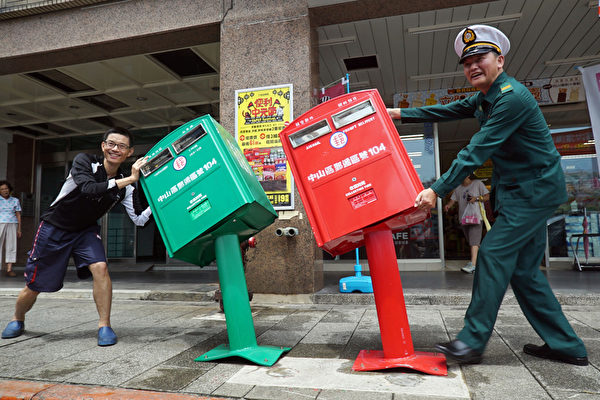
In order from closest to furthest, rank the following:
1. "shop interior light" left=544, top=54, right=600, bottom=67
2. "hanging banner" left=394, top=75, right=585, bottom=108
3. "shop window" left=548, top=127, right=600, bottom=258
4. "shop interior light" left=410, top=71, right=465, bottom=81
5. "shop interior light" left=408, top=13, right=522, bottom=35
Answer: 1. "shop interior light" left=408, top=13, right=522, bottom=35
2. "shop interior light" left=544, top=54, right=600, bottom=67
3. "shop interior light" left=410, top=71, right=465, bottom=81
4. "hanging banner" left=394, top=75, right=585, bottom=108
5. "shop window" left=548, top=127, right=600, bottom=258

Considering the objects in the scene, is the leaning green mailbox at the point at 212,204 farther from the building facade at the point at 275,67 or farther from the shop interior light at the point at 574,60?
the shop interior light at the point at 574,60

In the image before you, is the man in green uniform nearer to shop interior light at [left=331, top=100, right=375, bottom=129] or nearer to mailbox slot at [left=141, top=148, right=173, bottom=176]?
shop interior light at [left=331, top=100, right=375, bottom=129]

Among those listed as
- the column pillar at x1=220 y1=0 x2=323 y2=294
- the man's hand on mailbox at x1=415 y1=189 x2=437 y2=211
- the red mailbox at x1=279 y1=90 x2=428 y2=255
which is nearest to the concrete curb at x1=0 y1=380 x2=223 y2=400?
the red mailbox at x1=279 y1=90 x2=428 y2=255

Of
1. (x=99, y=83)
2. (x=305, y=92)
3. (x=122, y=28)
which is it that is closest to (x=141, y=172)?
(x=305, y=92)

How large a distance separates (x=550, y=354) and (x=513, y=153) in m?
1.17

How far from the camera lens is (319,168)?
2391mm

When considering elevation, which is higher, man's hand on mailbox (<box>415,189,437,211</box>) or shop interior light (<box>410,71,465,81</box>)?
shop interior light (<box>410,71,465,81</box>)

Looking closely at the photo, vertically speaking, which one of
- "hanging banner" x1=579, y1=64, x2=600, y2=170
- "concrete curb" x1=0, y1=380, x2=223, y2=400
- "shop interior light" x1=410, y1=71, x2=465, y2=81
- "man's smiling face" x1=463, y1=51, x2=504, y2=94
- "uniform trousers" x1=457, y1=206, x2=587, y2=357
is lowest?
"concrete curb" x1=0, y1=380, x2=223, y2=400

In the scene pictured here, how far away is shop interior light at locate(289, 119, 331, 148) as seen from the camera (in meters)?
2.40

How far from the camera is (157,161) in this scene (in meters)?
2.65

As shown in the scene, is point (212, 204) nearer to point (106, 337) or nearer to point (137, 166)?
point (137, 166)

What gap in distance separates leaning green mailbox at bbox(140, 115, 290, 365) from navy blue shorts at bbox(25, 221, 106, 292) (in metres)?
0.94

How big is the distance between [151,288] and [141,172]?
10.6ft

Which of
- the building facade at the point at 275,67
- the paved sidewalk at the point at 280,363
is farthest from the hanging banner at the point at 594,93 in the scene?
the paved sidewalk at the point at 280,363
